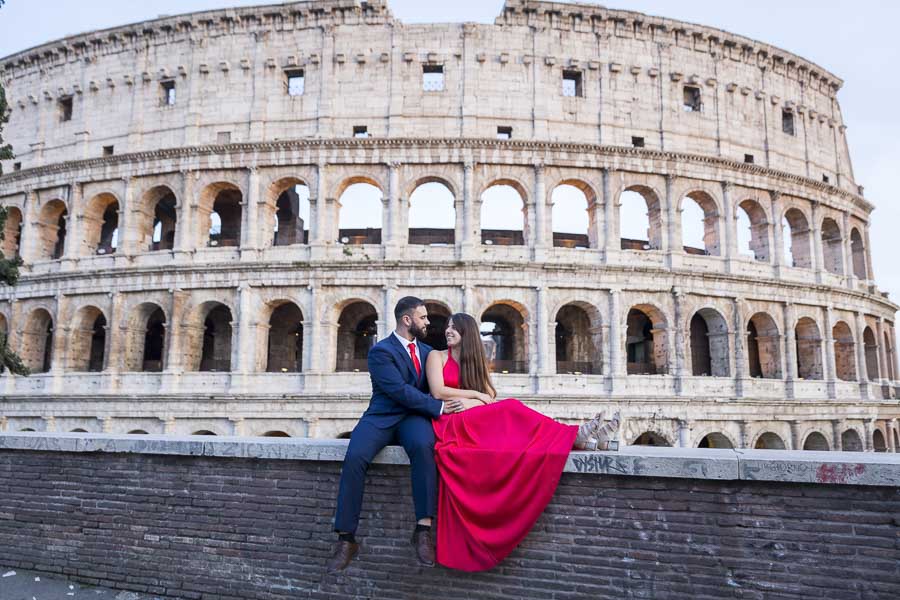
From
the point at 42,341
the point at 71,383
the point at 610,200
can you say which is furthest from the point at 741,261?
the point at 42,341

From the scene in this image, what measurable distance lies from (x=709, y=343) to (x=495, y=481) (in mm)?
18824

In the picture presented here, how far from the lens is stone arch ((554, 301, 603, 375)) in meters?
19.4

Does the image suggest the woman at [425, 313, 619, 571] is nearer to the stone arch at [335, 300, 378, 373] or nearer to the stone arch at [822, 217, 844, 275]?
the stone arch at [335, 300, 378, 373]

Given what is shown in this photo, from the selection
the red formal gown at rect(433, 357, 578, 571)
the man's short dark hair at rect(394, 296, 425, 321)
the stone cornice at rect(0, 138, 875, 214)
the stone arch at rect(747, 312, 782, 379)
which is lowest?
the red formal gown at rect(433, 357, 578, 571)

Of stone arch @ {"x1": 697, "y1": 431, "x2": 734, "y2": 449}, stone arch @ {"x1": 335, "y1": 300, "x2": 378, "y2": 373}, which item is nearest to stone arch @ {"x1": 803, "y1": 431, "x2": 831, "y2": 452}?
stone arch @ {"x1": 697, "y1": 431, "x2": 734, "y2": 449}

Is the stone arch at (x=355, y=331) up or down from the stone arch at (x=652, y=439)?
up

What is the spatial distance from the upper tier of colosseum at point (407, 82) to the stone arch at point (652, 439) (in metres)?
9.79

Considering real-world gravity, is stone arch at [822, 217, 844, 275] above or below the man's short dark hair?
above

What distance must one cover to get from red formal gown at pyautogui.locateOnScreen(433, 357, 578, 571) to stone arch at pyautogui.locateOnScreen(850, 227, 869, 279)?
2619cm

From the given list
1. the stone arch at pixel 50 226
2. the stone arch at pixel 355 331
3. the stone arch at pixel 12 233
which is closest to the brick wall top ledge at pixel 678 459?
the stone arch at pixel 355 331

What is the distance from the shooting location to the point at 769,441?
20.5 meters

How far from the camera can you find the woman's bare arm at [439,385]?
4.73 meters

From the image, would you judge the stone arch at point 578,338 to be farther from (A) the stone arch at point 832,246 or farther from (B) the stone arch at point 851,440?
(A) the stone arch at point 832,246

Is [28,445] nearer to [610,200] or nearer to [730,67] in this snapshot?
[610,200]
